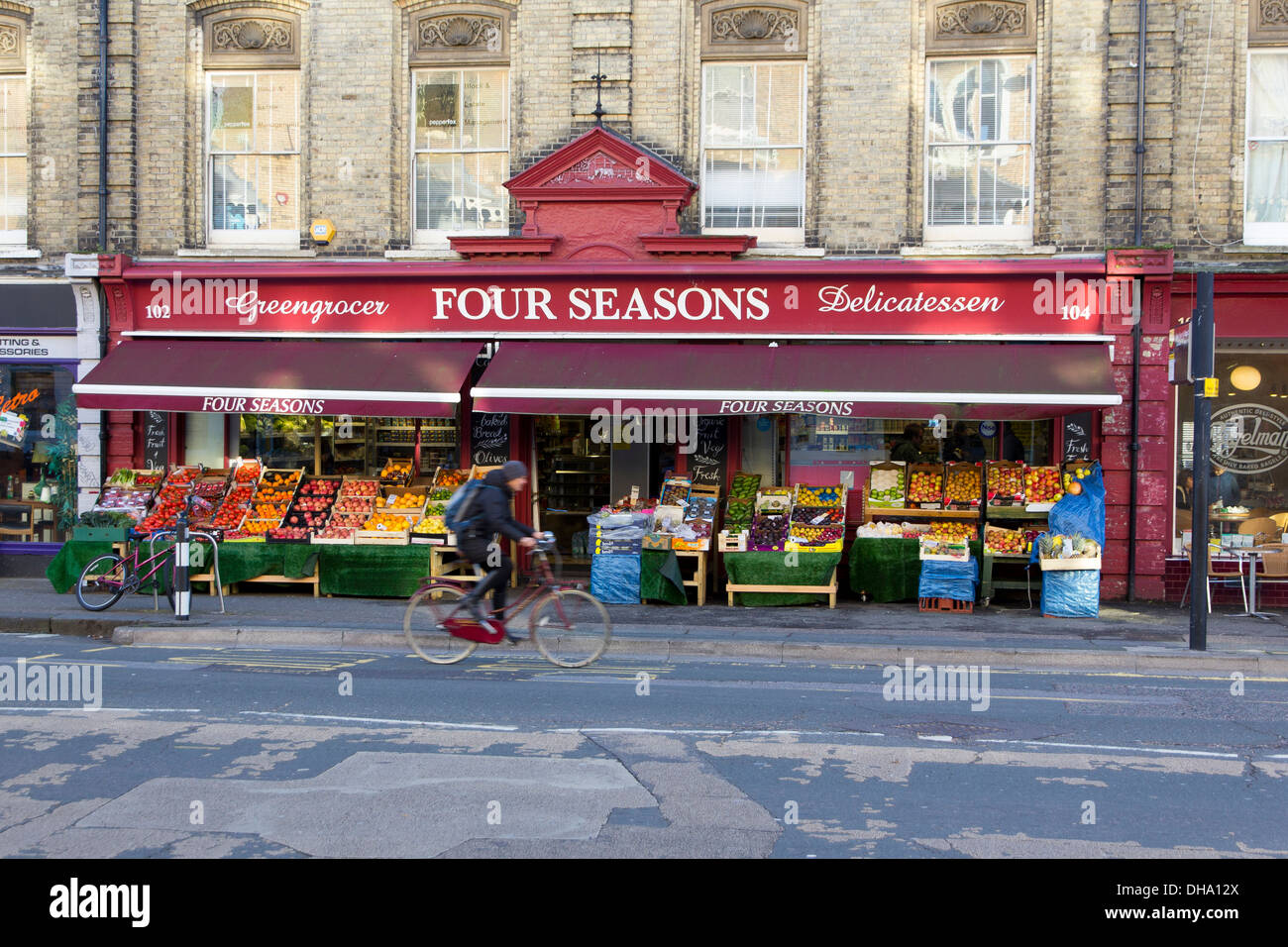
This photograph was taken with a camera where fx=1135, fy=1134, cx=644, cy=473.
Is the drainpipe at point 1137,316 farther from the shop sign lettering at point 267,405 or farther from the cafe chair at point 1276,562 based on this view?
the shop sign lettering at point 267,405

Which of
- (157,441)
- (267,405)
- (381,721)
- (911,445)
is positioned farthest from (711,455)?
(381,721)

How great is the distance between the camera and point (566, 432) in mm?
15836

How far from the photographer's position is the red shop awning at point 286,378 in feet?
46.4

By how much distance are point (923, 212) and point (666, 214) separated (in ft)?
11.1

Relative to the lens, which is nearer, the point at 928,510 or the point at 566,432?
the point at 928,510

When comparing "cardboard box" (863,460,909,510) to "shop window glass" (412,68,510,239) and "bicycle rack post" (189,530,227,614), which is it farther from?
"bicycle rack post" (189,530,227,614)

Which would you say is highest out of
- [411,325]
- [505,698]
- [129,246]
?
[129,246]

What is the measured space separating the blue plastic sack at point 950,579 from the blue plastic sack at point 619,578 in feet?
11.5

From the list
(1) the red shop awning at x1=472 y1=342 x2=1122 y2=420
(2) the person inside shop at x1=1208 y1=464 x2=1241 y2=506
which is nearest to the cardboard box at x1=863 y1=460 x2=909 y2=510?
(1) the red shop awning at x1=472 y1=342 x2=1122 y2=420

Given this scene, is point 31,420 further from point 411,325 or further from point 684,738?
point 684,738

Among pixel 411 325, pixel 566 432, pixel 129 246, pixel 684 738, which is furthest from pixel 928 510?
pixel 129 246

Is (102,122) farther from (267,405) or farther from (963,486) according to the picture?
(963,486)

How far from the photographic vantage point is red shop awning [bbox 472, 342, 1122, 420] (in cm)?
1340
